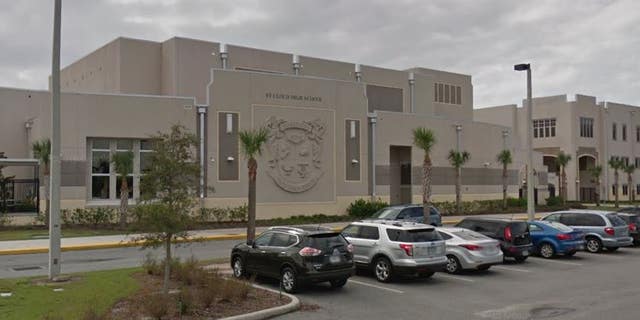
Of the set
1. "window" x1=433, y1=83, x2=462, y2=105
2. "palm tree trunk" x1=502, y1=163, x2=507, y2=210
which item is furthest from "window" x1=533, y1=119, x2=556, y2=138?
"palm tree trunk" x1=502, y1=163, x2=507, y2=210

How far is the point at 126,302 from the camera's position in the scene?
12.0 m

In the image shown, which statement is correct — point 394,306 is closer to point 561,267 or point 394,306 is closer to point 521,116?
point 561,267

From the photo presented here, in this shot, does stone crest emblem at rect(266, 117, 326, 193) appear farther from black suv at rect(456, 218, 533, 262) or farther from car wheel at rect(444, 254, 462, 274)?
car wheel at rect(444, 254, 462, 274)

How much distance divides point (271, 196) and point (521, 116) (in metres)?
51.6

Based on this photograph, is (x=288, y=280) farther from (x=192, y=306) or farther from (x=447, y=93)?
(x=447, y=93)

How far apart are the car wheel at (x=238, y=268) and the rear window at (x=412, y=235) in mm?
3819

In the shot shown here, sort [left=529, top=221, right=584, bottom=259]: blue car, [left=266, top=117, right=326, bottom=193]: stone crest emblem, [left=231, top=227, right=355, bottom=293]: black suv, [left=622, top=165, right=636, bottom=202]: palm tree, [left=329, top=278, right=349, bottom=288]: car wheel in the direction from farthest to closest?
1. [left=622, top=165, right=636, bottom=202]: palm tree
2. [left=266, top=117, right=326, bottom=193]: stone crest emblem
3. [left=529, top=221, right=584, bottom=259]: blue car
4. [left=329, top=278, right=349, bottom=288]: car wheel
5. [left=231, top=227, right=355, bottom=293]: black suv

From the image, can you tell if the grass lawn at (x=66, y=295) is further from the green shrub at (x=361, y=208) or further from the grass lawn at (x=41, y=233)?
the green shrub at (x=361, y=208)

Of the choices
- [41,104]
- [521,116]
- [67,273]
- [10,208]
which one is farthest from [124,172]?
[521,116]

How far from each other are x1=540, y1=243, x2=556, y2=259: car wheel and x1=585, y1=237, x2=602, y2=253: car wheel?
3.04 m

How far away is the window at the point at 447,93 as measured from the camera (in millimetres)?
57231

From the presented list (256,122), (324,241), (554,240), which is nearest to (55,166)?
(324,241)

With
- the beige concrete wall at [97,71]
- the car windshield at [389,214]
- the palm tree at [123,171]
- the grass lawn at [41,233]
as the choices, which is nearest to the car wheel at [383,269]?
the car windshield at [389,214]

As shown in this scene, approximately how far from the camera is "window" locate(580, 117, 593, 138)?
247ft
